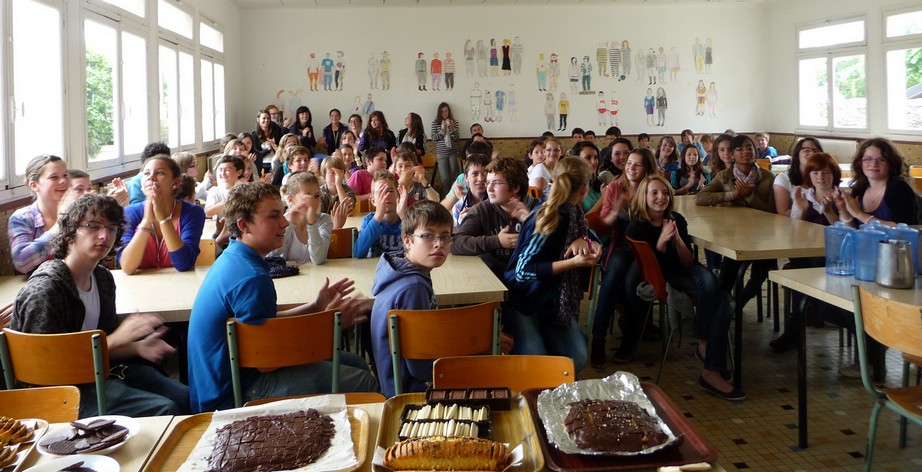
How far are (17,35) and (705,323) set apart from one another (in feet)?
16.4

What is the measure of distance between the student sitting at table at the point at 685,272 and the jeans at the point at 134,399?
105 inches

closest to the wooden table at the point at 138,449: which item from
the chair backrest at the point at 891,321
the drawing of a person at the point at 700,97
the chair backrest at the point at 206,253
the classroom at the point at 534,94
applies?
the classroom at the point at 534,94

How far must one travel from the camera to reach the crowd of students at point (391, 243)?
2.56 m

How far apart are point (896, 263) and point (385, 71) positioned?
10.7m

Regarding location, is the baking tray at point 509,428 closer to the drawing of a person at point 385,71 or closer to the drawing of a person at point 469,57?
the drawing of a person at point 385,71

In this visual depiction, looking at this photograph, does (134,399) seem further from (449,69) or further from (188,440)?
(449,69)

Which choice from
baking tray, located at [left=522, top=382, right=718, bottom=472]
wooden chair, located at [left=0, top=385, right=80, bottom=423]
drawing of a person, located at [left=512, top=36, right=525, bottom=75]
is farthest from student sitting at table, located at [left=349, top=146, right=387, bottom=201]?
drawing of a person, located at [left=512, top=36, right=525, bottom=75]

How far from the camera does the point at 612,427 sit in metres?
1.62

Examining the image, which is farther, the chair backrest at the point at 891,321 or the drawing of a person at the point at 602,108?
the drawing of a person at the point at 602,108

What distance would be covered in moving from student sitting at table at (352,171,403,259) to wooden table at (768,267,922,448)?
77.4 inches

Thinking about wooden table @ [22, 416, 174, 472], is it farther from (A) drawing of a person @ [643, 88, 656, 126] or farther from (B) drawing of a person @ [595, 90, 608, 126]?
(A) drawing of a person @ [643, 88, 656, 126]

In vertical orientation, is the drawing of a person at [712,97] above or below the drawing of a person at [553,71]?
below

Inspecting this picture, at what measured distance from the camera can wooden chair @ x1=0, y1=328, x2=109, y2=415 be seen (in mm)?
2369

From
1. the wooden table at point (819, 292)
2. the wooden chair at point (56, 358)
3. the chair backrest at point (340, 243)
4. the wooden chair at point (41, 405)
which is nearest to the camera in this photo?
the wooden chair at point (41, 405)
